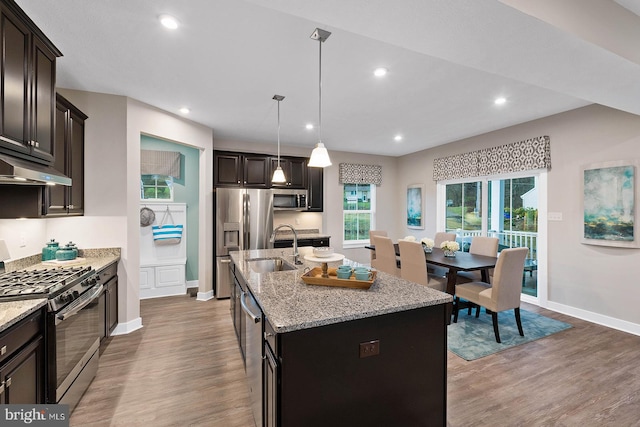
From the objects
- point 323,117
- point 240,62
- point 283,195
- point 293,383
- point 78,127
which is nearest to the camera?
point 293,383

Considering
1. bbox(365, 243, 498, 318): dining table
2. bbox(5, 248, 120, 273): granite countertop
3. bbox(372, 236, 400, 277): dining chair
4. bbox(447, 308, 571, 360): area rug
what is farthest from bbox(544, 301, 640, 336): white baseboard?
bbox(5, 248, 120, 273): granite countertop

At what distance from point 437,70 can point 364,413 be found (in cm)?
276

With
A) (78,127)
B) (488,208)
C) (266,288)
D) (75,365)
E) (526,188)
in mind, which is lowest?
(75,365)

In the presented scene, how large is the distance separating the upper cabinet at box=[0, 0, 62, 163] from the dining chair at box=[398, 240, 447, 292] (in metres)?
3.51

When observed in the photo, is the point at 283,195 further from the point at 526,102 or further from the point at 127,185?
the point at 526,102

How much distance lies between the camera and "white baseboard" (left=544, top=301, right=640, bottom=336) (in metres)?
3.25

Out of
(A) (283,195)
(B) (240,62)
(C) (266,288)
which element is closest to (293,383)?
(C) (266,288)

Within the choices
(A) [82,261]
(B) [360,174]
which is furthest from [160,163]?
(B) [360,174]

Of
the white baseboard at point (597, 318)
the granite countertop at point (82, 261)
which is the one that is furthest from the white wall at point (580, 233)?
the granite countertop at point (82, 261)

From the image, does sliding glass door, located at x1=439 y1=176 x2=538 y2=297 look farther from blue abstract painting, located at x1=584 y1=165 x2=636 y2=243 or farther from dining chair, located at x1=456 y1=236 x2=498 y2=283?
dining chair, located at x1=456 y1=236 x2=498 y2=283

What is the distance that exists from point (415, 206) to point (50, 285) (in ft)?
19.5

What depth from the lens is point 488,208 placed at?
496 cm

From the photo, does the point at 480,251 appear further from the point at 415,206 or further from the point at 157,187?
the point at 157,187

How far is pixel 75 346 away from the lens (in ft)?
6.55
